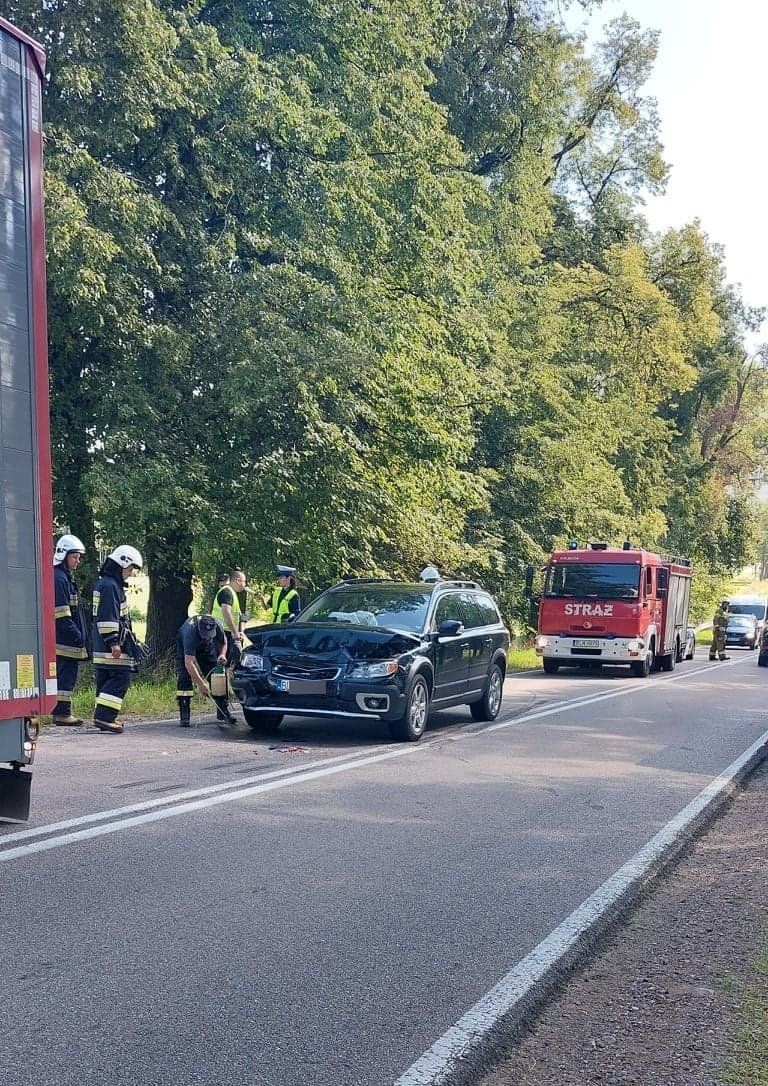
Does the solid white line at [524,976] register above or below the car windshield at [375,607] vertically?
below

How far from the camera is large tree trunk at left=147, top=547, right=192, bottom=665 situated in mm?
20531

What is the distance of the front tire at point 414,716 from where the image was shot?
1211 centimetres

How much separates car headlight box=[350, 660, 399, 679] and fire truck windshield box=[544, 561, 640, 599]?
47.4 ft

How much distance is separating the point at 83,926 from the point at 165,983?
0.89 metres

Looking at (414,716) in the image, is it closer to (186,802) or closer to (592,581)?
(186,802)

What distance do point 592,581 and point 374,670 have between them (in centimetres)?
1468

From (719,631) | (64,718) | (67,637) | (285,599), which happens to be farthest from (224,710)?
(719,631)

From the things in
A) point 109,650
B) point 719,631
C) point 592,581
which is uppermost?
point 109,650

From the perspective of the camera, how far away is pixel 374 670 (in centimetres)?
1196

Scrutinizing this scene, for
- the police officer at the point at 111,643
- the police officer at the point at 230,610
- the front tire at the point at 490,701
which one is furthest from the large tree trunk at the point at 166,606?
the police officer at the point at 111,643

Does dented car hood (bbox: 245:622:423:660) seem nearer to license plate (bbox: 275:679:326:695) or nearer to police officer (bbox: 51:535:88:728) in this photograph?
license plate (bbox: 275:679:326:695)

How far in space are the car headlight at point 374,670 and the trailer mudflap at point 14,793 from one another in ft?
16.8

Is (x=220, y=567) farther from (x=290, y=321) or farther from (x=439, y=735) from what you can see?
(x=439, y=735)

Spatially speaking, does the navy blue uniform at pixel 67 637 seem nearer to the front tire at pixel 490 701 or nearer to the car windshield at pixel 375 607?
the car windshield at pixel 375 607
